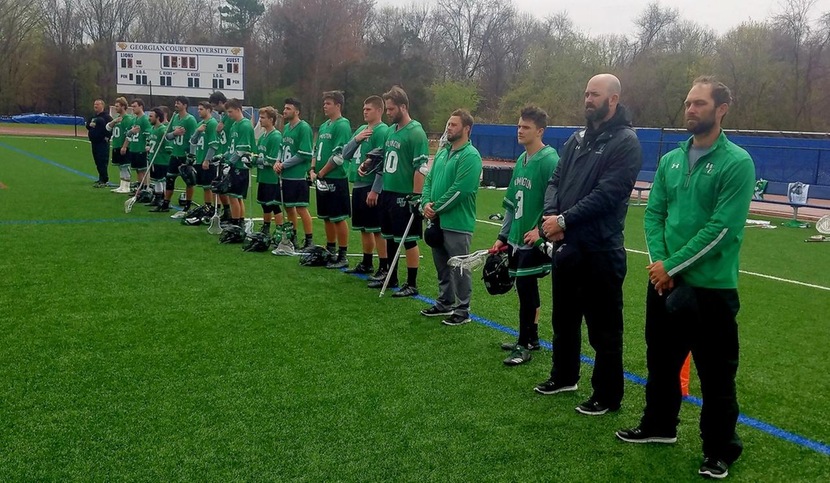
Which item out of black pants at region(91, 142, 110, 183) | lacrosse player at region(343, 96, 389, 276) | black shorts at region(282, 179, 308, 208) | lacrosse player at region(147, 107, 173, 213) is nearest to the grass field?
lacrosse player at region(343, 96, 389, 276)

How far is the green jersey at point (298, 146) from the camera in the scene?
28.8 ft

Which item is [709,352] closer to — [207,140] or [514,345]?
[514,345]

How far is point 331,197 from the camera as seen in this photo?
834 centimetres

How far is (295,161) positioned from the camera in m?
8.79

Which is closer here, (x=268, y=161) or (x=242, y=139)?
(x=268, y=161)

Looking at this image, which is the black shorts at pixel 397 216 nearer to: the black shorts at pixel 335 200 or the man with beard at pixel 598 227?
the black shorts at pixel 335 200

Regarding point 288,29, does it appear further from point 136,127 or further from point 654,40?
point 136,127

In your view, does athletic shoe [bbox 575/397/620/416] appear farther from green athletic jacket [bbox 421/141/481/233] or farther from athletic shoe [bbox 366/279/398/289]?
Answer: athletic shoe [bbox 366/279/398/289]

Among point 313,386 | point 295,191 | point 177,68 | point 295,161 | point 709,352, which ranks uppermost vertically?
point 177,68

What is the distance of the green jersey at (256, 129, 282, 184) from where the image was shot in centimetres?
929

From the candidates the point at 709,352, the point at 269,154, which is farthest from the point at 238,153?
the point at 709,352

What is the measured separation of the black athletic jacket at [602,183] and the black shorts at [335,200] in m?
4.49

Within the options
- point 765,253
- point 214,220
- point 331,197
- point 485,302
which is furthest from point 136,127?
point 765,253

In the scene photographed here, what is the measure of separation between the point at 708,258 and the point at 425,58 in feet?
157
